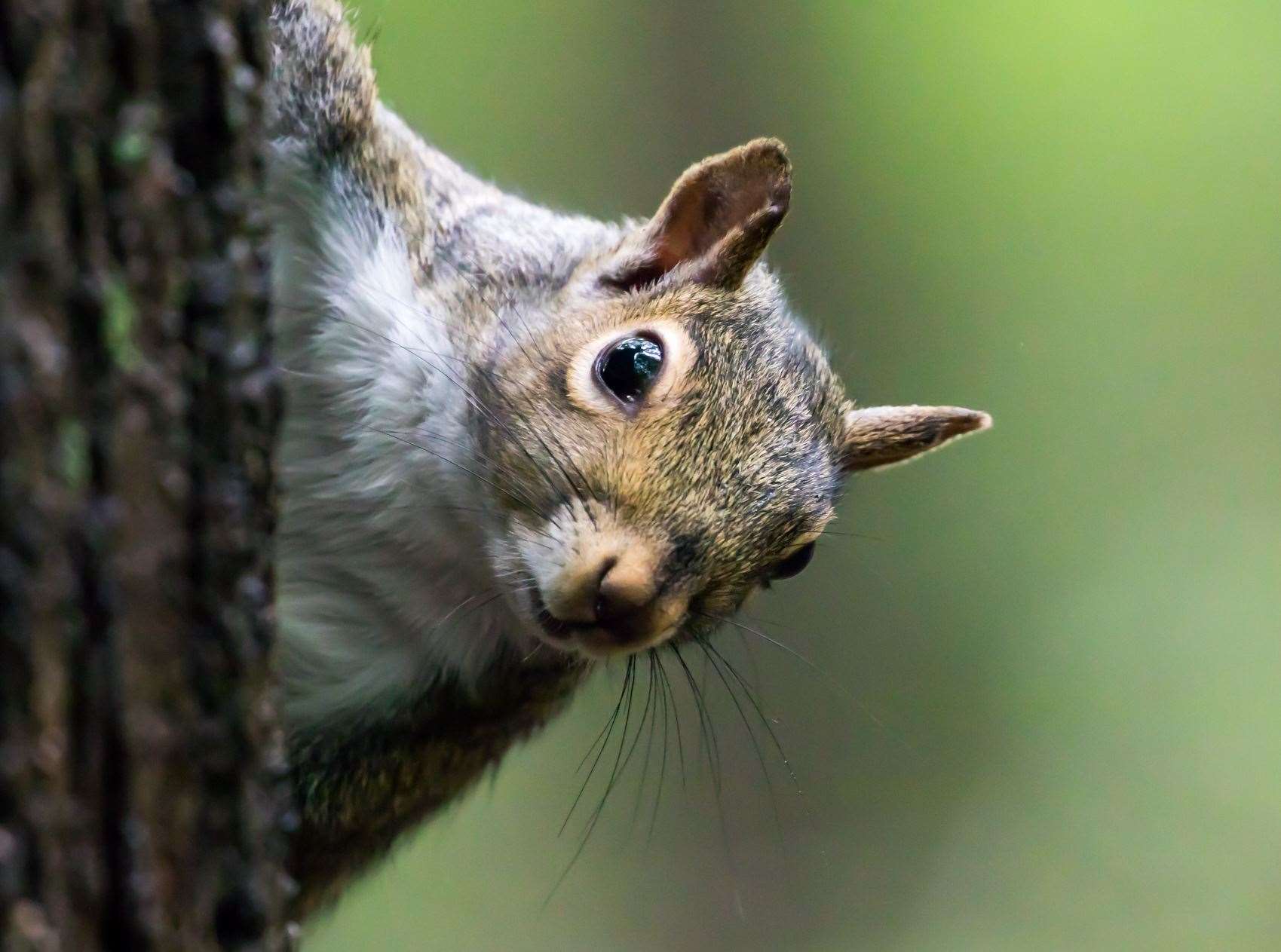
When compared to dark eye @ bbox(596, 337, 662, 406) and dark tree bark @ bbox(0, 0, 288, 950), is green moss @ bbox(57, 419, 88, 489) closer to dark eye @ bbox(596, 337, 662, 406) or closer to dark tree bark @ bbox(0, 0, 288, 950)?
dark tree bark @ bbox(0, 0, 288, 950)

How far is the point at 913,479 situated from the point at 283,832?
7.23 feet

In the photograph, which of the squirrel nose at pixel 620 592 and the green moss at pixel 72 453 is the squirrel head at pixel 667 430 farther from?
the green moss at pixel 72 453

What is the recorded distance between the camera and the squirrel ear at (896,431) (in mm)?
1453

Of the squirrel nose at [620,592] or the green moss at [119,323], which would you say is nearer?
the green moss at [119,323]

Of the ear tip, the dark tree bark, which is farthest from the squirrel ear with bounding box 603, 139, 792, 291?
the dark tree bark

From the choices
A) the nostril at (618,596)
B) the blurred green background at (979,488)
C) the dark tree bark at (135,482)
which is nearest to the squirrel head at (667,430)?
the nostril at (618,596)

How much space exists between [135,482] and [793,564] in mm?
815

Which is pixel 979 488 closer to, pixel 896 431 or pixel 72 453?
pixel 896 431

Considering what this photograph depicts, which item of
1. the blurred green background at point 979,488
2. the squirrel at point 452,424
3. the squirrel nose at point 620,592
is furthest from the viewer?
the blurred green background at point 979,488

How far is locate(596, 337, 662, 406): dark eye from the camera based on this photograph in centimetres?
119

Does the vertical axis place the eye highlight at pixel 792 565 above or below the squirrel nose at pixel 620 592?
above

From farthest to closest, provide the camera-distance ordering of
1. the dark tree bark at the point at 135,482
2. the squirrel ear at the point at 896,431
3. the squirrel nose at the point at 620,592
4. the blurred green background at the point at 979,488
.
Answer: the blurred green background at the point at 979,488, the squirrel ear at the point at 896,431, the squirrel nose at the point at 620,592, the dark tree bark at the point at 135,482

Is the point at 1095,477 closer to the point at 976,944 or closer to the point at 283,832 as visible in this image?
the point at 976,944

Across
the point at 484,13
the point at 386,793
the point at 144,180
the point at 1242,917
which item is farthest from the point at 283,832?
the point at 1242,917
